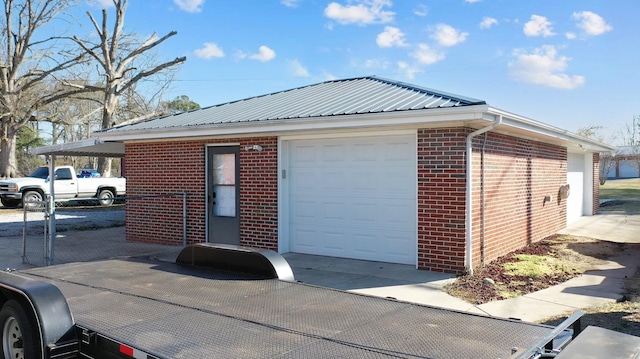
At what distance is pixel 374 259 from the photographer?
9086 millimetres

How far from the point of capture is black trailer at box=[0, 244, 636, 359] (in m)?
2.82

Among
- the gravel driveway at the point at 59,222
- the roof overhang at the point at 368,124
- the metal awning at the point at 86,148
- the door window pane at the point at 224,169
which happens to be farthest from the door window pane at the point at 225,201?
the gravel driveway at the point at 59,222

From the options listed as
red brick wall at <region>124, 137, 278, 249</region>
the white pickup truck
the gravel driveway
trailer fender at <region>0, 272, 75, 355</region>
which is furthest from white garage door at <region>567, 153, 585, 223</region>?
the white pickup truck

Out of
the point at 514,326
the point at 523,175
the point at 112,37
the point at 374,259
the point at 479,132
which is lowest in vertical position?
the point at 374,259

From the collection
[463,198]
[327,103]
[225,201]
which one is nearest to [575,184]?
[463,198]

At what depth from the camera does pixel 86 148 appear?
1240 centimetres

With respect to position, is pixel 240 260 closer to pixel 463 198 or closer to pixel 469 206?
pixel 463 198

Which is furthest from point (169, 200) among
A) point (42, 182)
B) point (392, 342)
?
point (42, 182)

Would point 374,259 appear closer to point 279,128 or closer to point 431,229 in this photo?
point 431,229

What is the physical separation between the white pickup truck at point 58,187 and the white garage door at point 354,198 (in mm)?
12990

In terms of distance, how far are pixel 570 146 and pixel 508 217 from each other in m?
6.67

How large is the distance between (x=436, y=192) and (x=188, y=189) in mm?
5799

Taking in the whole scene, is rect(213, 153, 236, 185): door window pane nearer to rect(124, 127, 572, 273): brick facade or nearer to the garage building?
the garage building

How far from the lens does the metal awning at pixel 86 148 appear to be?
11578 mm
